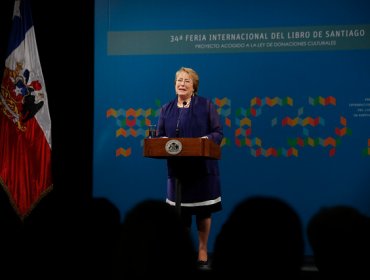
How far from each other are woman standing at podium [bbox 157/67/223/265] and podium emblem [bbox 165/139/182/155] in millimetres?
465

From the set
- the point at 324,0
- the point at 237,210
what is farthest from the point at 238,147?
the point at 237,210

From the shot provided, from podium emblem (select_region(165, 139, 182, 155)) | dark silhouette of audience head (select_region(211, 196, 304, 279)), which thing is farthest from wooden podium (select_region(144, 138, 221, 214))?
dark silhouette of audience head (select_region(211, 196, 304, 279))

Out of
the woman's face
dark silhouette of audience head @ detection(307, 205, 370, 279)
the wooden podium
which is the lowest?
dark silhouette of audience head @ detection(307, 205, 370, 279)

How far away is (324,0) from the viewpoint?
468 centimetres

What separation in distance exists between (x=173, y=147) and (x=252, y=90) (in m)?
1.80

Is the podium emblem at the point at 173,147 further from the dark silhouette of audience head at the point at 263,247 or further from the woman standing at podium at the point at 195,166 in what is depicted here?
the dark silhouette of audience head at the point at 263,247

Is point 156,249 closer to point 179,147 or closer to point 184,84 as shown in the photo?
point 179,147

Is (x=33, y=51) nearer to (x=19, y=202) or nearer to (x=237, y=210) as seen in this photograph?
(x=19, y=202)

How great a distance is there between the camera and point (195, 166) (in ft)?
12.0

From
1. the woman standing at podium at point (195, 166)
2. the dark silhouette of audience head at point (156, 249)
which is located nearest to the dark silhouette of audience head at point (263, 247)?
the dark silhouette of audience head at point (156, 249)

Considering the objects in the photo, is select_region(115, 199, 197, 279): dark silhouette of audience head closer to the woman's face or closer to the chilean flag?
the woman's face

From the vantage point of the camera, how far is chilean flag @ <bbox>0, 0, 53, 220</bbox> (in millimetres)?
4855

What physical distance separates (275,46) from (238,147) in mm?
983

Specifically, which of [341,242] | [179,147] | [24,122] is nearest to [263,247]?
[341,242]
